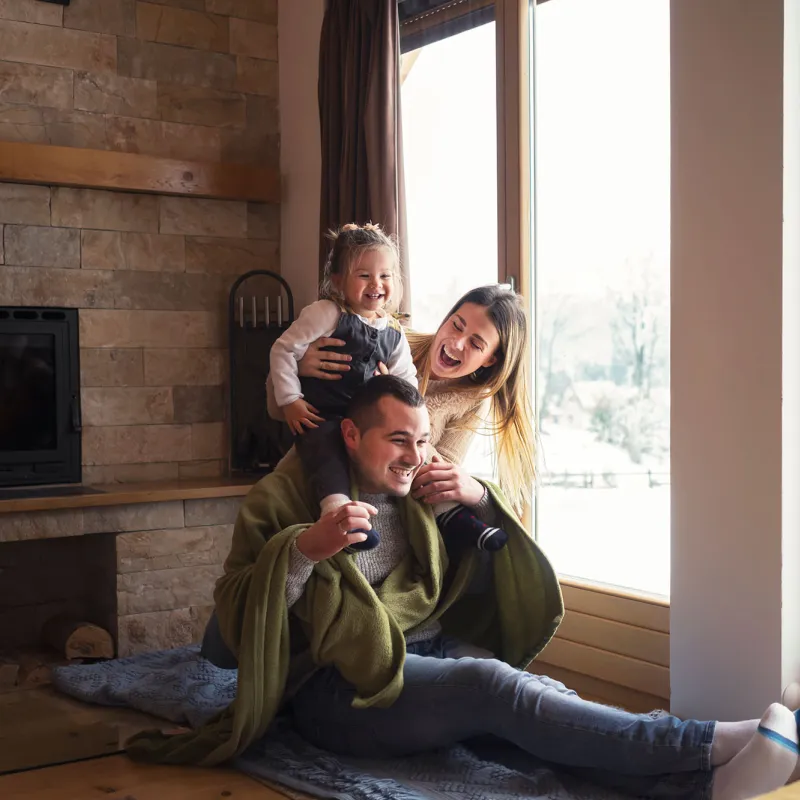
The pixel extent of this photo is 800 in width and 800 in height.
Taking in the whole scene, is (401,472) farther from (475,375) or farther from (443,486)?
(475,375)

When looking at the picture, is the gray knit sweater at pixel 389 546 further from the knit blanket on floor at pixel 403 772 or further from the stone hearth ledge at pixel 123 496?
the stone hearth ledge at pixel 123 496

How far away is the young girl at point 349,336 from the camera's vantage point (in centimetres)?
257

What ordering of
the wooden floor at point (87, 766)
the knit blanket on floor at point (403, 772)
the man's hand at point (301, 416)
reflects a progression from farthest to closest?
1. the man's hand at point (301, 416)
2. the wooden floor at point (87, 766)
3. the knit blanket on floor at point (403, 772)

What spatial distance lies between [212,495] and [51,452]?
66cm

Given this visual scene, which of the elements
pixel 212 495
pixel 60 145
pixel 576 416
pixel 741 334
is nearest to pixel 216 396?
pixel 212 495

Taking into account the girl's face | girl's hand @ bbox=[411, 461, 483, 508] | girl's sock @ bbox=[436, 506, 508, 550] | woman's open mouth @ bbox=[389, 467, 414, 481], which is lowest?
girl's sock @ bbox=[436, 506, 508, 550]

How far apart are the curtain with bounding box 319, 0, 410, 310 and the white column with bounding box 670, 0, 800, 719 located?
1.25m

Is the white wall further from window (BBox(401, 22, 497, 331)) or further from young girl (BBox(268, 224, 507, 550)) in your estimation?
young girl (BBox(268, 224, 507, 550))

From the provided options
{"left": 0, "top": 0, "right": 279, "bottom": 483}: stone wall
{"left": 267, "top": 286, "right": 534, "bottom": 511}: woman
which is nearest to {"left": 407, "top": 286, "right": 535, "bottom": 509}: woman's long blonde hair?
{"left": 267, "top": 286, "right": 534, "bottom": 511}: woman

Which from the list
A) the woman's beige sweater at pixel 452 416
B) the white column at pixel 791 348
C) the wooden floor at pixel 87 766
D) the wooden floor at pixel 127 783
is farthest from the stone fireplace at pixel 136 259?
the white column at pixel 791 348

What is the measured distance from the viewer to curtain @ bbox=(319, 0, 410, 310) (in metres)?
3.59

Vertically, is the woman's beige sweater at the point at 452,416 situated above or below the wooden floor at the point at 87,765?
above

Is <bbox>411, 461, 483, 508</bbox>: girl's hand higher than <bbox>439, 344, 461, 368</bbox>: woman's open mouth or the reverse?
the reverse

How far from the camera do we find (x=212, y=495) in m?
3.78
